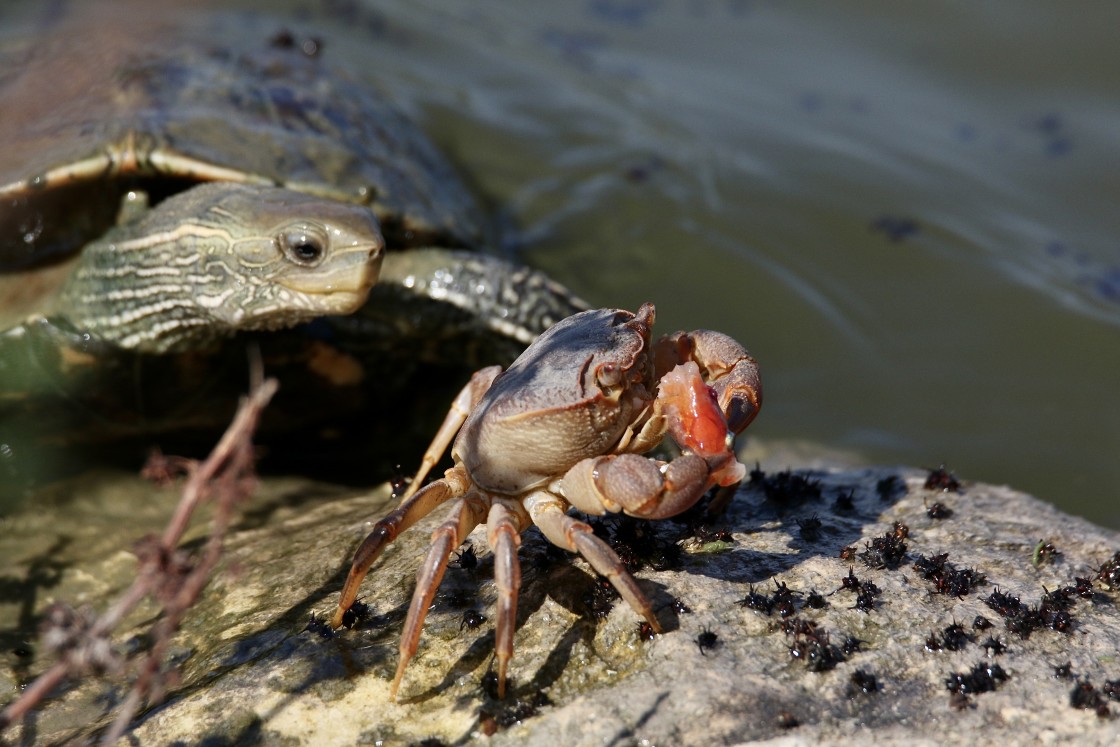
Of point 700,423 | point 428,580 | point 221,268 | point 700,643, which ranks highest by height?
point 221,268

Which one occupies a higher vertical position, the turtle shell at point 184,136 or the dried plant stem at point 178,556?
the turtle shell at point 184,136

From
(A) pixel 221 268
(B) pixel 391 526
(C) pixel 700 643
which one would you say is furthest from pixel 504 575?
(A) pixel 221 268

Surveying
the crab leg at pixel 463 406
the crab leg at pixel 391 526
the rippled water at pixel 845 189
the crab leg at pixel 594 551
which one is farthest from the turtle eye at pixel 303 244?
the rippled water at pixel 845 189

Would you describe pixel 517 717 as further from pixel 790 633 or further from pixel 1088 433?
pixel 1088 433

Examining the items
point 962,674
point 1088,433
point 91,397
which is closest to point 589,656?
point 962,674

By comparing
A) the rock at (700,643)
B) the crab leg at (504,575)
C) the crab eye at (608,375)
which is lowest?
the rock at (700,643)

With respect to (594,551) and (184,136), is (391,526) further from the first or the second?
(184,136)

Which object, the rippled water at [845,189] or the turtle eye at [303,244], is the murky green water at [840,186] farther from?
the turtle eye at [303,244]
